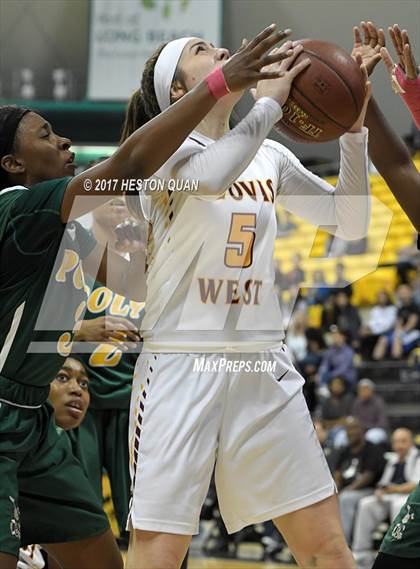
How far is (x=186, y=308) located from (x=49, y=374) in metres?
0.55

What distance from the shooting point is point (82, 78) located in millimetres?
16375

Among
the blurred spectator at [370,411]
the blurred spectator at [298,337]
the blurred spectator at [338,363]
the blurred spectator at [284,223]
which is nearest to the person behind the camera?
the blurred spectator at [370,411]

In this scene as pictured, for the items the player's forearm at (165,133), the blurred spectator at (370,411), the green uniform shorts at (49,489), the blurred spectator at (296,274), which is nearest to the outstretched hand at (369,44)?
the player's forearm at (165,133)

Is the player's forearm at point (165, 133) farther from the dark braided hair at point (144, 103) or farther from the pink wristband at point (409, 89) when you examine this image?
the pink wristband at point (409, 89)

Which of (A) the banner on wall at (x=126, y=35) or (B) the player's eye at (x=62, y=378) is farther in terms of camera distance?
(A) the banner on wall at (x=126, y=35)

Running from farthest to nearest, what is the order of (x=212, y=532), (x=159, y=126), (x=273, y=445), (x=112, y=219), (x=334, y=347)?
1. (x=334, y=347)
2. (x=212, y=532)
3. (x=112, y=219)
4. (x=273, y=445)
5. (x=159, y=126)

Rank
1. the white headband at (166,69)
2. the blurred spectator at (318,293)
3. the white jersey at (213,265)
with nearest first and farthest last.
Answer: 1. the white jersey at (213,265)
2. the white headband at (166,69)
3. the blurred spectator at (318,293)

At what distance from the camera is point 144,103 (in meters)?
3.28

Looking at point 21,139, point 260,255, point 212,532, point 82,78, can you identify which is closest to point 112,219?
point 21,139

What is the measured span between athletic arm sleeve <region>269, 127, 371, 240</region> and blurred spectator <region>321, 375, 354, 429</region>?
26.4 feet

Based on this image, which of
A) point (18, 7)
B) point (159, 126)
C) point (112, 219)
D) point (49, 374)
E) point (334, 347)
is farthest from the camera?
point (334, 347)

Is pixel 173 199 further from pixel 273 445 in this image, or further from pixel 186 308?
pixel 273 445

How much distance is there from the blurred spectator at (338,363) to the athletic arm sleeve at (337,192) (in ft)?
28.6

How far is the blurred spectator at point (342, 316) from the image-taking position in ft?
44.5
